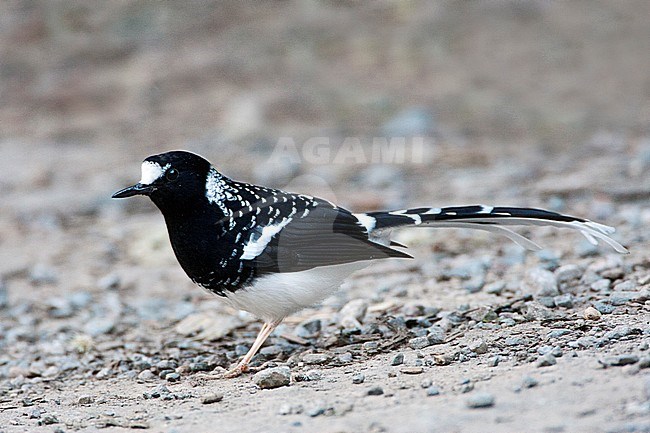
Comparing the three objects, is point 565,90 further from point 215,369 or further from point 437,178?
point 215,369

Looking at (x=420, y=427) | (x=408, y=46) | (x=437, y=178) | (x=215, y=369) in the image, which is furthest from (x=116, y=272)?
(x=408, y=46)

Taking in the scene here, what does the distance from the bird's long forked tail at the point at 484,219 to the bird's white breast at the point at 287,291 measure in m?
0.29

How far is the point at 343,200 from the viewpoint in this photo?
28.9 ft

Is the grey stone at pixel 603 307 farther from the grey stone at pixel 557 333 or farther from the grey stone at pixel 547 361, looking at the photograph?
the grey stone at pixel 547 361

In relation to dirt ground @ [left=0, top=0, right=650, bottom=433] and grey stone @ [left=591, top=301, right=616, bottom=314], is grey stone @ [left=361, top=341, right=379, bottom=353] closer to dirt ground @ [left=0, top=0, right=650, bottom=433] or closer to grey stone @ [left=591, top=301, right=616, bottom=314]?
dirt ground @ [left=0, top=0, right=650, bottom=433]

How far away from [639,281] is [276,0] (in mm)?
9177

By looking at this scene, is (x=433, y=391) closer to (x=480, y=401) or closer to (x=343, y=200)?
(x=480, y=401)

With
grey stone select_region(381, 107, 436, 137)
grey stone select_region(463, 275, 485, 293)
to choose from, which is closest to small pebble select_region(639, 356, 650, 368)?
grey stone select_region(463, 275, 485, 293)

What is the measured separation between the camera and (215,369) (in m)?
4.91

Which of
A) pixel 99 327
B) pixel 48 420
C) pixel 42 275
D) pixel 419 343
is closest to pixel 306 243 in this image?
pixel 419 343

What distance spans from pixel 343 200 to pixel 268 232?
4019 mm

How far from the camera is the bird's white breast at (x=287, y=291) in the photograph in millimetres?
4711

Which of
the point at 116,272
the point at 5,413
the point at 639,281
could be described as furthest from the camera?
the point at 116,272

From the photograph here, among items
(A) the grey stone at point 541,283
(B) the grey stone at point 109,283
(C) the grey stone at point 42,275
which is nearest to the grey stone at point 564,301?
(A) the grey stone at point 541,283
